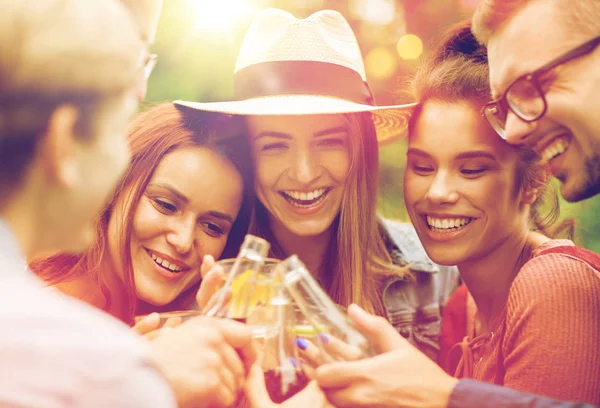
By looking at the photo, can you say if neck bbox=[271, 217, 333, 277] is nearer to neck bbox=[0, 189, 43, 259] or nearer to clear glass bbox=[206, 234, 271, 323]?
clear glass bbox=[206, 234, 271, 323]

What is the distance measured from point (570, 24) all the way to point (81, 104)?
0.56 metres

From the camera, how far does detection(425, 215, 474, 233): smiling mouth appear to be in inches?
41.0

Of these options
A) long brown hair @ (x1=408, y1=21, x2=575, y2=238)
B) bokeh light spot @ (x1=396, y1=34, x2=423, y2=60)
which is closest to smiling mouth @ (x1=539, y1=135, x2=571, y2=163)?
long brown hair @ (x1=408, y1=21, x2=575, y2=238)

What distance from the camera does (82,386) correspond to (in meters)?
0.44

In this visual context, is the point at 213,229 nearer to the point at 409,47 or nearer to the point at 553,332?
the point at 553,332

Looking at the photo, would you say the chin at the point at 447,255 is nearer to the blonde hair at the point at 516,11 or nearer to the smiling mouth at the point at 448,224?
the smiling mouth at the point at 448,224

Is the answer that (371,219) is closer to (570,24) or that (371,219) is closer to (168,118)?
(168,118)

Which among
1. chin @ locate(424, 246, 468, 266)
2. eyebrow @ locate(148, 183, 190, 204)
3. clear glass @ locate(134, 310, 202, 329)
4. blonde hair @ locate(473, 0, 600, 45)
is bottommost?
clear glass @ locate(134, 310, 202, 329)

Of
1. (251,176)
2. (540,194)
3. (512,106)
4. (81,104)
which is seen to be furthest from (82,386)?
(540,194)

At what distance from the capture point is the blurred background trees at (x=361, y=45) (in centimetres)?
124

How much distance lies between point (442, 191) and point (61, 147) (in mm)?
662

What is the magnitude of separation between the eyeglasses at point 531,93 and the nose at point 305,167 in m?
0.35

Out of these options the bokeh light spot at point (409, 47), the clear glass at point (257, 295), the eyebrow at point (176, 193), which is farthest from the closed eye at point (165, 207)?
the bokeh light spot at point (409, 47)

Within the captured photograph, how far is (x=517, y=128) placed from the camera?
810 mm
